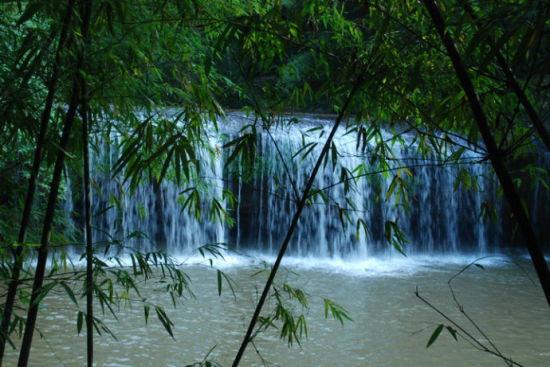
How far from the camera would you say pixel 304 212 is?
9594 mm

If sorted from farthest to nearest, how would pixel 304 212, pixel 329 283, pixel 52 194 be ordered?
pixel 304 212
pixel 329 283
pixel 52 194

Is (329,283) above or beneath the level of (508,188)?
beneath

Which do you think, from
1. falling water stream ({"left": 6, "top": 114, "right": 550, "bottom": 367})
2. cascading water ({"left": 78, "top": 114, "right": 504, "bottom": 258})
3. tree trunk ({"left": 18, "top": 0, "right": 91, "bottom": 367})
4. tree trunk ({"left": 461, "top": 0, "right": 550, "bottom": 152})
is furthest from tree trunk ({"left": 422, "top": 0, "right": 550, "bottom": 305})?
cascading water ({"left": 78, "top": 114, "right": 504, "bottom": 258})

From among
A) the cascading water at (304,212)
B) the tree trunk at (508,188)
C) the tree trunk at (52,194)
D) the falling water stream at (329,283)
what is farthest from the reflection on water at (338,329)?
the cascading water at (304,212)

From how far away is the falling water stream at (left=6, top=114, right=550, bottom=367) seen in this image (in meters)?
3.67

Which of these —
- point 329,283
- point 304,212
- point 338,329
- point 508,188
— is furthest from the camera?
point 304,212

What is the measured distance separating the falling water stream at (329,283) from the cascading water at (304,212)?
0.02 metres

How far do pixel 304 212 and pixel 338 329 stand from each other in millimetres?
5331

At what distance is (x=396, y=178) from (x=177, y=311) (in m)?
3.13

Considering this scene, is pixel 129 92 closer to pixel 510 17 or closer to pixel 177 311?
pixel 510 17

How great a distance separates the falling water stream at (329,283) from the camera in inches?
145

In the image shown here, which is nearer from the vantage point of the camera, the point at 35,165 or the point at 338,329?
the point at 35,165

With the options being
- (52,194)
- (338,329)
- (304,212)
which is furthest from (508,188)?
(304,212)

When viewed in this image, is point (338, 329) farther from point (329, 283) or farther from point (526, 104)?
point (526, 104)
